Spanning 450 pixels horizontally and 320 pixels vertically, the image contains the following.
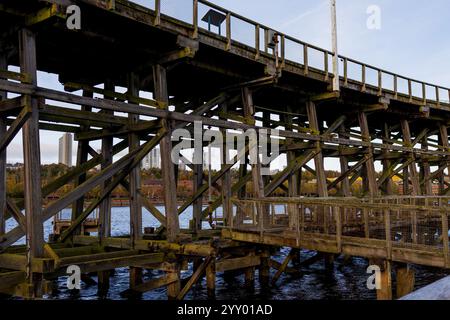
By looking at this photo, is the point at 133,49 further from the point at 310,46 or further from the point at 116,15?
the point at 310,46

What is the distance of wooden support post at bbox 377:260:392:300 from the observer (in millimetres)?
9547

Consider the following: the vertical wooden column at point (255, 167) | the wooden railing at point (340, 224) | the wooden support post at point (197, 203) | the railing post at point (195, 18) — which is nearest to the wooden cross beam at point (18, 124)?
the railing post at point (195, 18)

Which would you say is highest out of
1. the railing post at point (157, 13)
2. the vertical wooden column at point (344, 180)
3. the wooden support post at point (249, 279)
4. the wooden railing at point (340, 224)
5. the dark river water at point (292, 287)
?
the railing post at point (157, 13)

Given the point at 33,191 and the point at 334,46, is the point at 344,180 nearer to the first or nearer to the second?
the point at 334,46

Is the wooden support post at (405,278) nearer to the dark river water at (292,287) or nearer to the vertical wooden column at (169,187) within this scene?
the dark river water at (292,287)

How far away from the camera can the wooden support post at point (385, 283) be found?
31.3ft

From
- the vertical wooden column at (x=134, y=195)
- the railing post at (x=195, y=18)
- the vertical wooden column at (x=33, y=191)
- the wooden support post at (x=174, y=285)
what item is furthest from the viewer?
the vertical wooden column at (x=134, y=195)

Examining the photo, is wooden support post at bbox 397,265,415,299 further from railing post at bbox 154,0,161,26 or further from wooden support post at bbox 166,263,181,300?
railing post at bbox 154,0,161,26

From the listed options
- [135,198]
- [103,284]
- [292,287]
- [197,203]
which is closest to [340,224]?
[135,198]

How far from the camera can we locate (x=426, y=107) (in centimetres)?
2295

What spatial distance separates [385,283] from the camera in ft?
31.7

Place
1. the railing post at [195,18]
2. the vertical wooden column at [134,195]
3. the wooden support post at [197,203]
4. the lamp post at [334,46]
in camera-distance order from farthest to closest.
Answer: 1. the lamp post at [334,46]
2. the wooden support post at [197,203]
3. the vertical wooden column at [134,195]
4. the railing post at [195,18]

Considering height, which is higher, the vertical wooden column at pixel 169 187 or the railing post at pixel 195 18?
the railing post at pixel 195 18
